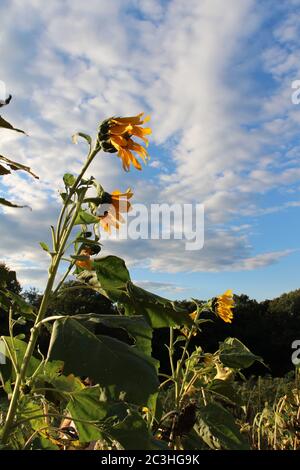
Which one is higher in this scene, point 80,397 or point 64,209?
point 64,209

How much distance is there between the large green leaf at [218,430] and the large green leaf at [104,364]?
2.13 ft

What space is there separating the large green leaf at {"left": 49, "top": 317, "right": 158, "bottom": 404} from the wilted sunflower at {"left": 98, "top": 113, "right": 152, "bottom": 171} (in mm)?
563

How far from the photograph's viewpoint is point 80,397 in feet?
4.20

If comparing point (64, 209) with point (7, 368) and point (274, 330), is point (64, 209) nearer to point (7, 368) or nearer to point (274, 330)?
point (7, 368)

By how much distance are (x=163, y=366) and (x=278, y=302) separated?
1116 cm

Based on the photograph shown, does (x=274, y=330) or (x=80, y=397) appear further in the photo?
(x=274, y=330)

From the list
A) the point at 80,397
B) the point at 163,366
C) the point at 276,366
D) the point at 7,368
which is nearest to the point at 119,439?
the point at 80,397

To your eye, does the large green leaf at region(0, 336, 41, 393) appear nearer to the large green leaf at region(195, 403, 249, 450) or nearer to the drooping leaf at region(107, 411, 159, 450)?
the drooping leaf at region(107, 411, 159, 450)

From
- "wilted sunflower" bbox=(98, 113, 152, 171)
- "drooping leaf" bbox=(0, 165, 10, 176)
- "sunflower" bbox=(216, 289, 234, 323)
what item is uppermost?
"wilted sunflower" bbox=(98, 113, 152, 171)

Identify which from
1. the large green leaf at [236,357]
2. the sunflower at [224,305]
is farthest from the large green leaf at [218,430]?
the sunflower at [224,305]

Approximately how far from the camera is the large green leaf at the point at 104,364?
1072 millimetres

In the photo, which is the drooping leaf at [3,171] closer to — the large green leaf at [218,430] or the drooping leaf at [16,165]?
the drooping leaf at [16,165]

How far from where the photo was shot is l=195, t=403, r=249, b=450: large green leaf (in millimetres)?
1628

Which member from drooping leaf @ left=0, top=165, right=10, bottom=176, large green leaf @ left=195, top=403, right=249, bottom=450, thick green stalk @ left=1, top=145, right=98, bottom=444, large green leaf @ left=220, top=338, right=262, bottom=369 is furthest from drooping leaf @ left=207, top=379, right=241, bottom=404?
drooping leaf @ left=0, top=165, right=10, bottom=176
